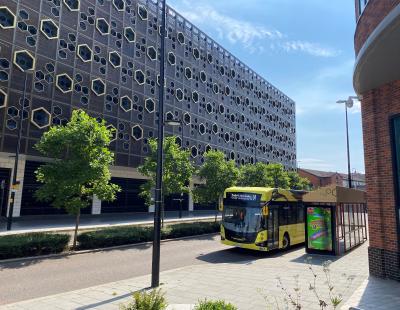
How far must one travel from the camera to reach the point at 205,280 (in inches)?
425

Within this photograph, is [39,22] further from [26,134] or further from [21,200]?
[21,200]

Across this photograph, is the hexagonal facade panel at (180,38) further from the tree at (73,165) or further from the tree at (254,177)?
the tree at (73,165)

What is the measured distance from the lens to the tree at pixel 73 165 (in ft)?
54.2

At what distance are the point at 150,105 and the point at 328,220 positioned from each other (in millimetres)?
27489

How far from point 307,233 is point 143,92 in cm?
2704

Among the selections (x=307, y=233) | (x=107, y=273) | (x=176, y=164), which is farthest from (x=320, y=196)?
(x=176, y=164)

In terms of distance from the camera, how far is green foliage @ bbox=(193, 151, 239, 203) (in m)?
27.8

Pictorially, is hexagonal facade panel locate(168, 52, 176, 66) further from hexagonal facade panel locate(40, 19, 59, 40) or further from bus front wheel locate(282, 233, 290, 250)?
bus front wheel locate(282, 233, 290, 250)

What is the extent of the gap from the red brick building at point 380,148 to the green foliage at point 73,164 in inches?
466

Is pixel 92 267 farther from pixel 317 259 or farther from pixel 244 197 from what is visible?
pixel 317 259

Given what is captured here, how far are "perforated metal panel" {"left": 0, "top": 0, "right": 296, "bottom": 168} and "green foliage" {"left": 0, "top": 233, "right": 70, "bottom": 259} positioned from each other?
1445 centimetres

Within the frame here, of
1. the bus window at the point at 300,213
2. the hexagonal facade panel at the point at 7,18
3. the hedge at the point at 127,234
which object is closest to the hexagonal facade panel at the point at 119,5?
the hexagonal facade panel at the point at 7,18

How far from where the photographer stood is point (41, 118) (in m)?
28.7

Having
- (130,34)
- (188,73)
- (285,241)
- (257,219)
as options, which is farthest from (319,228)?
(188,73)
